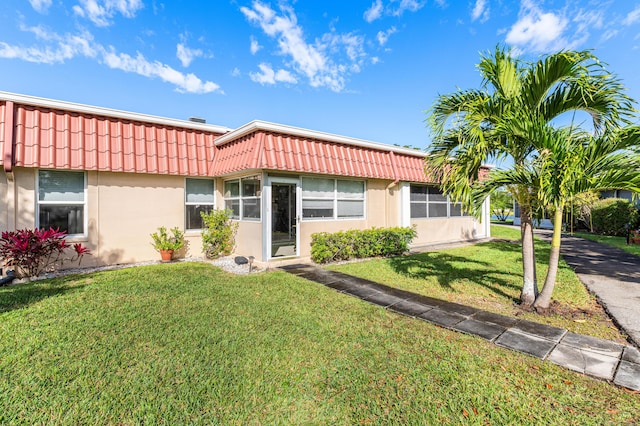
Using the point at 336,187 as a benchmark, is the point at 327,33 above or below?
above

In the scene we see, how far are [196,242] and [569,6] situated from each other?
12.3 metres

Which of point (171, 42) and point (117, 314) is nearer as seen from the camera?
point (117, 314)

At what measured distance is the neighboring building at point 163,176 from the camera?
6.83 meters

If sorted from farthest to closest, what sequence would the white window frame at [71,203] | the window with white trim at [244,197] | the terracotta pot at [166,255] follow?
the window with white trim at [244,197] < the terracotta pot at [166,255] < the white window frame at [71,203]

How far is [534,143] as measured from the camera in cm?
432

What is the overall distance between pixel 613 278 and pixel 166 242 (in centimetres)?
1123

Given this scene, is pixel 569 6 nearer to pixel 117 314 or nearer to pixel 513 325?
pixel 513 325

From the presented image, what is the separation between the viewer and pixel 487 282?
21.3 ft

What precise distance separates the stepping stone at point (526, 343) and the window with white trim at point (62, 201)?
9.23 m

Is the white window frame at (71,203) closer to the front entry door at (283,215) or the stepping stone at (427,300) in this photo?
the front entry door at (283,215)

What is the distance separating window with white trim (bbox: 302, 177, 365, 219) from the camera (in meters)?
8.99

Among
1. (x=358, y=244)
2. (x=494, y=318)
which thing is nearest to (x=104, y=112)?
(x=358, y=244)

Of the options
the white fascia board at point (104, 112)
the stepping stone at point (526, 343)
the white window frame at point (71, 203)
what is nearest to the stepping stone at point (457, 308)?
the stepping stone at point (526, 343)

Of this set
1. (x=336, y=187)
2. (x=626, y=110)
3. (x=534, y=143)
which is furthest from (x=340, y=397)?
(x=336, y=187)
